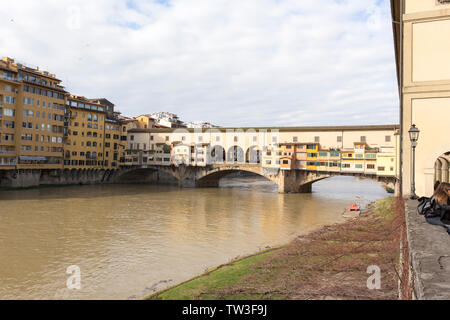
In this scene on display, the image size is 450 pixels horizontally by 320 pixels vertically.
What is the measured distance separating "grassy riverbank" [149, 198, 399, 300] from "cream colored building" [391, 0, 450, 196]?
2.65 m

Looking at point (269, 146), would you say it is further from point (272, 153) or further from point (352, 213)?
point (352, 213)

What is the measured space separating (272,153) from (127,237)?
32232 mm

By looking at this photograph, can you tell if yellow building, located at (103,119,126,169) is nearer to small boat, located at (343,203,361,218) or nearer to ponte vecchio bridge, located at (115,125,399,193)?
ponte vecchio bridge, located at (115,125,399,193)

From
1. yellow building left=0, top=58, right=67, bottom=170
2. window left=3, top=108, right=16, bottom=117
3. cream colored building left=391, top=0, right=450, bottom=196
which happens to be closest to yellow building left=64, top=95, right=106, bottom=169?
yellow building left=0, top=58, right=67, bottom=170

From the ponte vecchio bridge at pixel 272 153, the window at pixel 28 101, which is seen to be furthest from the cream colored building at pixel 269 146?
→ the window at pixel 28 101

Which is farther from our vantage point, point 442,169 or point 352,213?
point 352,213

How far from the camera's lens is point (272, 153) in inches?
1916

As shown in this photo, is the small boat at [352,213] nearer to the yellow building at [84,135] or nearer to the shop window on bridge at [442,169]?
the shop window on bridge at [442,169]

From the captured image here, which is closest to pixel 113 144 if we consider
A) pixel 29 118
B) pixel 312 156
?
pixel 29 118

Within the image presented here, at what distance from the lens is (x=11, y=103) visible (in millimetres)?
42625

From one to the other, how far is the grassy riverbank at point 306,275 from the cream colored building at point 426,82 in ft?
8.70

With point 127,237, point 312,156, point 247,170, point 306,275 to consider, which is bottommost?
point 127,237

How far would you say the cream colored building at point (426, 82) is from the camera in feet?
36.3
